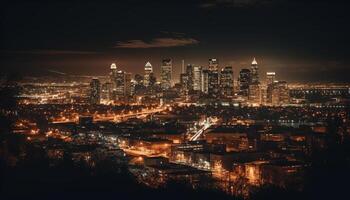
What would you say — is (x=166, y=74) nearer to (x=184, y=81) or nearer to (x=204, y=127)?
(x=184, y=81)

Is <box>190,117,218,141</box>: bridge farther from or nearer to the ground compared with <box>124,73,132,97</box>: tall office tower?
nearer to the ground

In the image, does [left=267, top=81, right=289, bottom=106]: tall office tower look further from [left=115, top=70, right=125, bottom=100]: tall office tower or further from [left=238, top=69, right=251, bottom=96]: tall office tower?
[left=115, top=70, right=125, bottom=100]: tall office tower

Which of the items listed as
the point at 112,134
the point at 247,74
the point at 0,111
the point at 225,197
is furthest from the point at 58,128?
the point at 247,74

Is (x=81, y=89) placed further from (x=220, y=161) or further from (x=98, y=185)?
(x=98, y=185)

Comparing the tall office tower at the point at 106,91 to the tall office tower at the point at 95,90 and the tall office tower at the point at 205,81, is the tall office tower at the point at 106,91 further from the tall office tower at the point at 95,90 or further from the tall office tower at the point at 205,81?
the tall office tower at the point at 205,81

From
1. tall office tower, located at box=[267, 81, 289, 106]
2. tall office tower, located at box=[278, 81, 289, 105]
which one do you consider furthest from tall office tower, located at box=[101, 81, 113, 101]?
tall office tower, located at box=[278, 81, 289, 105]

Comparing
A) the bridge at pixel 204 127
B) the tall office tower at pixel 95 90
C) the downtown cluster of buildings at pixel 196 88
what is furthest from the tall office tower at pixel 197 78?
the bridge at pixel 204 127
